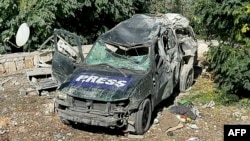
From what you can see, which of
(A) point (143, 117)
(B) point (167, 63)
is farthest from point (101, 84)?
(B) point (167, 63)

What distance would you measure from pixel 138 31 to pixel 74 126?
8.29 feet

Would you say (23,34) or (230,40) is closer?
(230,40)

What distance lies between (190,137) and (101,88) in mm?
1900

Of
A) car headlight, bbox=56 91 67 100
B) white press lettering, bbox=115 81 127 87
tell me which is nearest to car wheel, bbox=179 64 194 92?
white press lettering, bbox=115 81 127 87

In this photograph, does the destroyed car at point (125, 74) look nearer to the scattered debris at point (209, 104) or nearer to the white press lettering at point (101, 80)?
the white press lettering at point (101, 80)

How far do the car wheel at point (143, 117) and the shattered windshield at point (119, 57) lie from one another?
2.51 ft

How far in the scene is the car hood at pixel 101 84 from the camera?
7316 millimetres

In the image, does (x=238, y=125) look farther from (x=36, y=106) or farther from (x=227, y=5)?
(x=36, y=106)

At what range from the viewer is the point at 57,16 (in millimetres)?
12227

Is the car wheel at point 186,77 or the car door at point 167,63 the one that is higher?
the car door at point 167,63

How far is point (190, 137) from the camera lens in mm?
7754

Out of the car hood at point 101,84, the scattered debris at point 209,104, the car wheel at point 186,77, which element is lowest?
the scattered debris at point 209,104

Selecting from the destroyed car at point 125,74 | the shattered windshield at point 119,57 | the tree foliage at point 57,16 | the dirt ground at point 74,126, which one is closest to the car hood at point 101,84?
the destroyed car at point 125,74

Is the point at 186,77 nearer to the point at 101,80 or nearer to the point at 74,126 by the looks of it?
the point at 101,80
